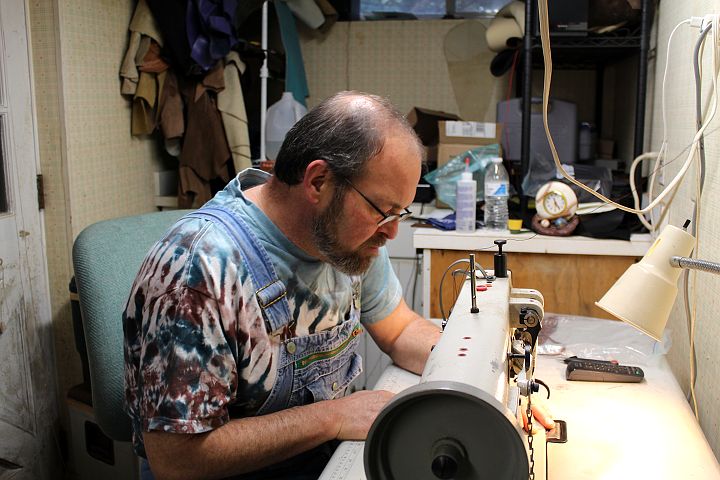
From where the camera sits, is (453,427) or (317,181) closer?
(453,427)

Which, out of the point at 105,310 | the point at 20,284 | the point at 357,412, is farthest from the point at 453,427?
the point at 20,284

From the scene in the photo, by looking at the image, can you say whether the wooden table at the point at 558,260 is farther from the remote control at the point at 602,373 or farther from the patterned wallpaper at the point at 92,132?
the remote control at the point at 602,373

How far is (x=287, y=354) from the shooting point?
4.33ft

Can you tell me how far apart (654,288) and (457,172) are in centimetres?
184

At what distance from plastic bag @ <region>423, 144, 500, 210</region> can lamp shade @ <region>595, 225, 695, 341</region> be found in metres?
1.73

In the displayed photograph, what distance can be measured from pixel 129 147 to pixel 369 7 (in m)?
1.42

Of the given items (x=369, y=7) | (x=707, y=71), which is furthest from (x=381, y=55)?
(x=707, y=71)

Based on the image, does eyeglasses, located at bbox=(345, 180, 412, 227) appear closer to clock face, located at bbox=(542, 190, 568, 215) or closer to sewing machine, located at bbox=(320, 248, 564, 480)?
sewing machine, located at bbox=(320, 248, 564, 480)

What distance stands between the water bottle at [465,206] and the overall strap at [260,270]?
1221mm

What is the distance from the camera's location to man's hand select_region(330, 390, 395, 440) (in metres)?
1.27

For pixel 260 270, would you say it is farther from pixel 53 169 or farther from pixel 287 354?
pixel 53 169

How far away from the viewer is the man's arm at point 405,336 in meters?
1.62

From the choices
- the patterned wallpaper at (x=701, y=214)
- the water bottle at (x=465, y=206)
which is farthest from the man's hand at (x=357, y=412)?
the water bottle at (x=465, y=206)

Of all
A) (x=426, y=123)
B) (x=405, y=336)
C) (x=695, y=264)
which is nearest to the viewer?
(x=695, y=264)
